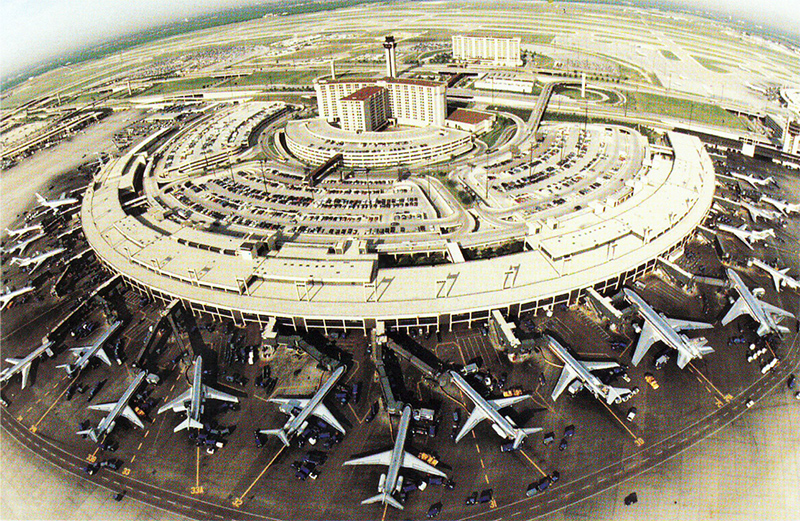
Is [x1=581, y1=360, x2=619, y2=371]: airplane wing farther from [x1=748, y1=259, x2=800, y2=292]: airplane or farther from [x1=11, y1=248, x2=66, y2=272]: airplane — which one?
[x1=11, y1=248, x2=66, y2=272]: airplane

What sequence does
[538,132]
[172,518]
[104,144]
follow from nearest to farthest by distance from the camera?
1. [172,518]
2. [538,132]
3. [104,144]

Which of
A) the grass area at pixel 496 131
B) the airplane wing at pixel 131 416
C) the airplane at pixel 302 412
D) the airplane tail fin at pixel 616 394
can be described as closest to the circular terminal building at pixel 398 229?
the grass area at pixel 496 131

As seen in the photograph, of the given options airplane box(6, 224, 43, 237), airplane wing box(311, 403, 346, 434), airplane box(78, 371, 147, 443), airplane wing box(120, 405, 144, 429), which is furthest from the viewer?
airplane box(6, 224, 43, 237)

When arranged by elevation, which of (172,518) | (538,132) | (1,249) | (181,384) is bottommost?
(172,518)

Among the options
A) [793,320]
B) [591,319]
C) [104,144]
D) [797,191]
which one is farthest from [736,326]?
[104,144]

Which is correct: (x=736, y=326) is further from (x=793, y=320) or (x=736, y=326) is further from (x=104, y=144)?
(x=104, y=144)

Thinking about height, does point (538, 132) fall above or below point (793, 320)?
above

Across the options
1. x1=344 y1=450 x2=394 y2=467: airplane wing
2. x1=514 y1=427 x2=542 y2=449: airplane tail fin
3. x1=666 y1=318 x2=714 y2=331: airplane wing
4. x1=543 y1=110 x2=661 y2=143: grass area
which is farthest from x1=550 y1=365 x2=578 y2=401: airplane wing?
x1=543 y1=110 x2=661 y2=143: grass area
